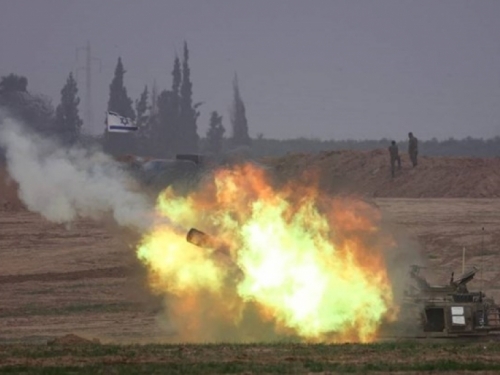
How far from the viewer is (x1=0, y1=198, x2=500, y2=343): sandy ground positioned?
112ft

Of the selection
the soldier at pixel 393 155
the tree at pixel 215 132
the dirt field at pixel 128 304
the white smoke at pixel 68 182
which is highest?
the tree at pixel 215 132

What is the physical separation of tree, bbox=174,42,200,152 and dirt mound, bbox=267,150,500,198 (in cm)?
2740

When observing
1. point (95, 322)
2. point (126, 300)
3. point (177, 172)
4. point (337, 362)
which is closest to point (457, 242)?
point (177, 172)

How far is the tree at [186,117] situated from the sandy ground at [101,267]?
39.4m

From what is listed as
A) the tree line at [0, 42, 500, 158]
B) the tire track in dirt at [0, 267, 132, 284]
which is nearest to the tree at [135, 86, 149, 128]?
the tree line at [0, 42, 500, 158]

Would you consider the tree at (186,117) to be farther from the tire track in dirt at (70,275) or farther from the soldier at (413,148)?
the tire track in dirt at (70,275)

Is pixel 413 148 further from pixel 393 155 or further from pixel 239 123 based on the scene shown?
pixel 239 123

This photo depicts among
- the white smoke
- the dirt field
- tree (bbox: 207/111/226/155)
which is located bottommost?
the dirt field

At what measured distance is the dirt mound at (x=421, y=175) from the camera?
6894 centimetres

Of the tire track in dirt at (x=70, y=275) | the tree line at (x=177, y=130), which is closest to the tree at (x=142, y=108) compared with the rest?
the tree line at (x=177, y=130)

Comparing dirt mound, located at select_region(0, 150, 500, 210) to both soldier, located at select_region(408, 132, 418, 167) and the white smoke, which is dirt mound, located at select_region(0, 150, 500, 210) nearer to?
soldier, located at select_region(408, 132, 418, 167)

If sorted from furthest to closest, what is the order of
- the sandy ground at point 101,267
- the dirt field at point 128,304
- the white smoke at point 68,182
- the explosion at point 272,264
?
the sandy ground at point 101,267
the white smoke at point 68,182
the explosion at point 272,264
the dirt field at point 128,304

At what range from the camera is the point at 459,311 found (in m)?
28.3

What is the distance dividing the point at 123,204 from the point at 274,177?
4.16 metres
